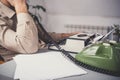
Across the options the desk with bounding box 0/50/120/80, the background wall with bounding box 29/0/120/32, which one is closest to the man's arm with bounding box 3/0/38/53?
the desk with bounding box 0/50/120/80

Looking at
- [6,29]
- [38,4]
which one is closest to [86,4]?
[38,4]

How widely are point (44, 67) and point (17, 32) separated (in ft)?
1.16

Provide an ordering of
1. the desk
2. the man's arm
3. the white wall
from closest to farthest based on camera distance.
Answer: the desk < the man's arm < the white wall

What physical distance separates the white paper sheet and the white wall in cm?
178

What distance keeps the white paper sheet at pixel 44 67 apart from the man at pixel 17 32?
9 cm

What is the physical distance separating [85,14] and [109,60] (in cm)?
203

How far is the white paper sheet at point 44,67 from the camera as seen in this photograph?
0.76m

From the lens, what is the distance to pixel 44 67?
0.85 m

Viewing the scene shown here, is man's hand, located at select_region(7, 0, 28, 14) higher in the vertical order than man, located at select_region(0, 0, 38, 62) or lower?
higher

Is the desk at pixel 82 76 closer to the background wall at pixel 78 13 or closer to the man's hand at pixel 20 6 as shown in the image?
the man's hand at pixel 20 6

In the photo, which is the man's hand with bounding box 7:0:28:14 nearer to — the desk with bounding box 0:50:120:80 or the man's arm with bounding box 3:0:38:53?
the man's arm with bounding box 3:0:38:53

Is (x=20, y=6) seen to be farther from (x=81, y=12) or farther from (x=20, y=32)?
(x=81, y=12)

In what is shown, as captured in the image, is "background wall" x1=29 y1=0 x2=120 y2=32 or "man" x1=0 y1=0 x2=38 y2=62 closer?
"man" x1=0 y1=0 x2=38 y2=62

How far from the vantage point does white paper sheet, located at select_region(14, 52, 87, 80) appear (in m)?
Result: 0.76
